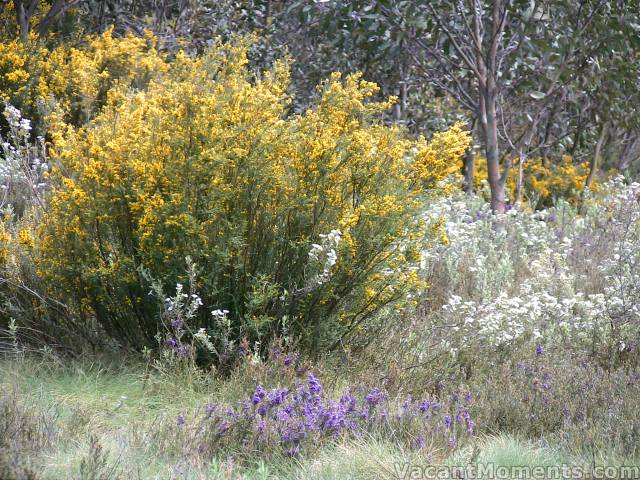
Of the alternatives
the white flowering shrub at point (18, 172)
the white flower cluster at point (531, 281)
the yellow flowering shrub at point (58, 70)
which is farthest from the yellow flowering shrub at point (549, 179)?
the white flowering shrub at point (18, 172)

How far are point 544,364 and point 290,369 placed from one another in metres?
1.51

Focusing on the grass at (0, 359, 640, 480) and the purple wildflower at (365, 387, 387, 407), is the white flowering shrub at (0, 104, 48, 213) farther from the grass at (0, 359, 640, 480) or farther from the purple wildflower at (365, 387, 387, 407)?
the purple wildflower at (365, 387, 387, 407)

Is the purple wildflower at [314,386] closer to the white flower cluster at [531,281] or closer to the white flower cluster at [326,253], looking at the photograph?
the white flower cluster at [326,253]

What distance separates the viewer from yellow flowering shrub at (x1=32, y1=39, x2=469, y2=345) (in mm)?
4414

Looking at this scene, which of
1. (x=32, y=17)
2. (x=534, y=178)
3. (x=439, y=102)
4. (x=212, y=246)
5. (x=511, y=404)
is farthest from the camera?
(x=534, y=178)

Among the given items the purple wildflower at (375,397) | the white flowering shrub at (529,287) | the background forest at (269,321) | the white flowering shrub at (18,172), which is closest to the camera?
the background forest at (269,321)

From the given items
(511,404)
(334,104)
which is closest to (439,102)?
(334,104)

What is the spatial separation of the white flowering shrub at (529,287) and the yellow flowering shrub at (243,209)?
44 centimetres

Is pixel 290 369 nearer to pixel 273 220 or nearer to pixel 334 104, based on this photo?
pixel 273 220

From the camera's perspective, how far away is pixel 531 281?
20.4ft

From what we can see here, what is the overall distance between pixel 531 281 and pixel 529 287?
46 cm

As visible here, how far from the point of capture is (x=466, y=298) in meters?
6.34

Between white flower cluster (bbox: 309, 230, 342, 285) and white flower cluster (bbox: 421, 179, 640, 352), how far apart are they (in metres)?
0.71

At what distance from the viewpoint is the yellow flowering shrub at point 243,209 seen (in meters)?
4.41
